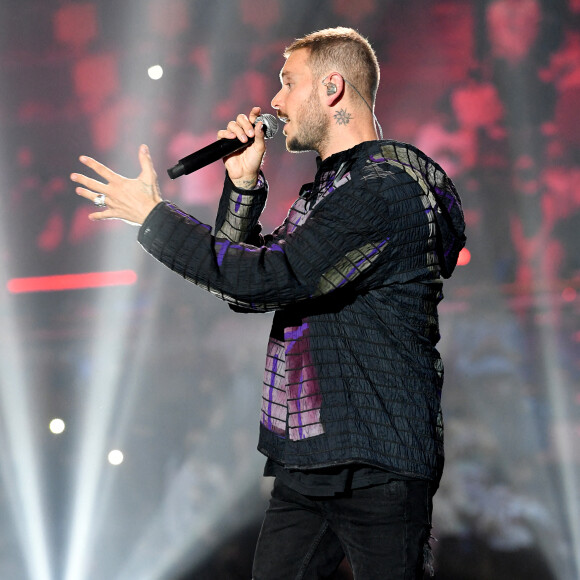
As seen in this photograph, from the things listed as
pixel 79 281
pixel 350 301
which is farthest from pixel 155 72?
pixel 350 301

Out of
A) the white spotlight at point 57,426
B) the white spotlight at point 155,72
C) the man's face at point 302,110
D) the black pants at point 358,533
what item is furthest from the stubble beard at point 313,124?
the white spotlight at point 57,426

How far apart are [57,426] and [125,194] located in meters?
2.45

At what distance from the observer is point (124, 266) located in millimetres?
3707

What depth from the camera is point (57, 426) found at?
3.53m

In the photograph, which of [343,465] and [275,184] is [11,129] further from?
[343,465]

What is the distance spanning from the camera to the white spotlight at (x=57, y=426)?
3.52 m

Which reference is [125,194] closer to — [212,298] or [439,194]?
[439,194]

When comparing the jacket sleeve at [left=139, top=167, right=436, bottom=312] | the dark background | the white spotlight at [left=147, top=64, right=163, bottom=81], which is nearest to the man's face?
the jacket sleeve at [left=139, top=167, right=436, bottom=312]

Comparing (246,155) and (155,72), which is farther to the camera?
(155,72)

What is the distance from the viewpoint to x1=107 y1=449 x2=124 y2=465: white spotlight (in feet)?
11.6

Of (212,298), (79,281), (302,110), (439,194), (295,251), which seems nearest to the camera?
(295,251)

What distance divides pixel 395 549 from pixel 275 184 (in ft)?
9.12

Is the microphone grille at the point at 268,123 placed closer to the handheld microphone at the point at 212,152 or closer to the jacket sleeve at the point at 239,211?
the handheld microphone at the point at 212,152

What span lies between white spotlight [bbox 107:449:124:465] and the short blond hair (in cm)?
240
